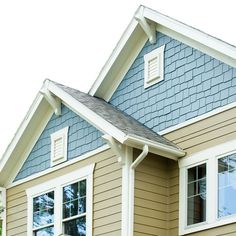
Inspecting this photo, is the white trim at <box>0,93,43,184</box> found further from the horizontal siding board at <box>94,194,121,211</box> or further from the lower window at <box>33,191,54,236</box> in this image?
the horizontal siding board at <box>94,194,121,211</box>

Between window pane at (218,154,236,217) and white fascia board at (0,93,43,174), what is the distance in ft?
16.4

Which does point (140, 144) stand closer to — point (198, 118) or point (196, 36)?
point (198, 118)

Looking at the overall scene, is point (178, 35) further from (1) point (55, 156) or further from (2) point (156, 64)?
(1) point (55, 156)

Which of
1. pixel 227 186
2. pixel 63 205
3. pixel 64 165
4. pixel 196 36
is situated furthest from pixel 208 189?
pixel 64 165

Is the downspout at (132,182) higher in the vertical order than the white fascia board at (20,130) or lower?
lower

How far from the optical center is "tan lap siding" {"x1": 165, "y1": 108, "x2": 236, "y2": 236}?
1297 cm

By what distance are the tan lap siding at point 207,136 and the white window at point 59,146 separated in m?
2.58

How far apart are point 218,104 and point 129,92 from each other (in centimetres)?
271

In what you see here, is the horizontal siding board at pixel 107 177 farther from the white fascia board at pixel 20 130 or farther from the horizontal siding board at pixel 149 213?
the white fascia board at pixel 20 130

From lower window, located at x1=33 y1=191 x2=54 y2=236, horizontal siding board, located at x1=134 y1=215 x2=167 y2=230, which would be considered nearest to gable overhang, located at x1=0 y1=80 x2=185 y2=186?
horizontal siding board, located at x1=134 y1=215 x2=167 y2=230

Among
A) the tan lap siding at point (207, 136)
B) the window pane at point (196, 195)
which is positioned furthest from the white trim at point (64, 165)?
the window pane at point (196, 195)

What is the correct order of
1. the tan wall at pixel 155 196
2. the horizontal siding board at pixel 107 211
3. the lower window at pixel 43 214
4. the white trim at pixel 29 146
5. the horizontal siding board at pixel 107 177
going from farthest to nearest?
the white trim at pixel 29 146 → the lower window at pixel 43 214 → the horizontal siding board at pixel 107 177 → the horizontal siding board at pixel 107 211 → the tan wall at pixel 155 196

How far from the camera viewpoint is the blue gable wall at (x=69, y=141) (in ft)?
49.2

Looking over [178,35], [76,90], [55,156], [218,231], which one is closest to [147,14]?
[178,35]
